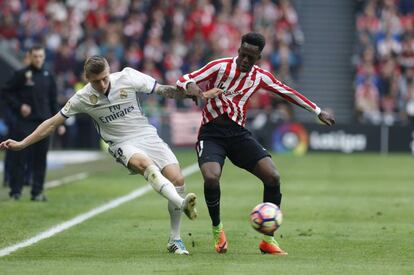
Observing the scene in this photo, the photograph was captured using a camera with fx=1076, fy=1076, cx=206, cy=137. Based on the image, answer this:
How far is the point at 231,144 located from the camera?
1149 centimetres

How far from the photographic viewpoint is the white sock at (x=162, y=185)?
10.6 metres

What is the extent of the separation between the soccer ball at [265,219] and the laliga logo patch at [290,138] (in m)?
22.2

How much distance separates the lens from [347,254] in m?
11.0

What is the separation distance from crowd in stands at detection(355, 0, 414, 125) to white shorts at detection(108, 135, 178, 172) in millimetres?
23298

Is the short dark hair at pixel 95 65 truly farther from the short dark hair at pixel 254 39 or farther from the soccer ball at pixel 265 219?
the soccer ball at pixel 265 219

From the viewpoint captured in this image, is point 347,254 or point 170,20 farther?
point 170,20

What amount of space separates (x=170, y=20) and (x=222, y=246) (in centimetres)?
2571

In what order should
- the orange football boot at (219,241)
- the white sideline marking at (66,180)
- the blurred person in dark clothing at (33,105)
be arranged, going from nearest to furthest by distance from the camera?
the orange football boot at (219,241), the blurred person in dark clothing at (33,105), the white sideline marking at (66,180)

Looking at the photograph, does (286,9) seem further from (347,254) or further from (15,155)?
(347,254)

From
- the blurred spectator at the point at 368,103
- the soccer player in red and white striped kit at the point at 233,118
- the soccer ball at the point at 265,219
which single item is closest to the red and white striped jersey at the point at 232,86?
the soccer player in red and white striped kit at the point at 233,118

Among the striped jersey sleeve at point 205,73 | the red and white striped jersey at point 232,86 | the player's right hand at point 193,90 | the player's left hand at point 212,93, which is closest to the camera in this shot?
the player's right hand at point 193,90

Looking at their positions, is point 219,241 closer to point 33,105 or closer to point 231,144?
point 231,144

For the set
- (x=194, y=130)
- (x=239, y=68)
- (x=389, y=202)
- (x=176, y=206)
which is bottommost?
(x=194, y=130)

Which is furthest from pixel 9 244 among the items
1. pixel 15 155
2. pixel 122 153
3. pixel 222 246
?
pixel 15 155
